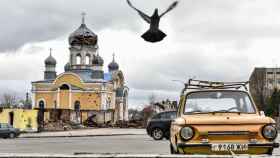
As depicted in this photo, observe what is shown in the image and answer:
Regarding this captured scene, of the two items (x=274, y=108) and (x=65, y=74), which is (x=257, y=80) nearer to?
(x=274, y=108)

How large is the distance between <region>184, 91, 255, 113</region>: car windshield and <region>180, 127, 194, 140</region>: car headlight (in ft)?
3.52

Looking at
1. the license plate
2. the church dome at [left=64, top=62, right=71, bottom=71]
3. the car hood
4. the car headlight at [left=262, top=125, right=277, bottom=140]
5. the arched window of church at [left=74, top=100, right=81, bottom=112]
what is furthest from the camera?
the church dome at [left=64, top=62, right=71, bottom=71]

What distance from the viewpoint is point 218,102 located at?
1126 centimetres

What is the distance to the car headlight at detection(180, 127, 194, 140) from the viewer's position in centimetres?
995

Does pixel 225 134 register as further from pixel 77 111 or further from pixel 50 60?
pixel 50 60

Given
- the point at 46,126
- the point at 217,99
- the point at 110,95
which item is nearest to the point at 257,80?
the point at 110,95

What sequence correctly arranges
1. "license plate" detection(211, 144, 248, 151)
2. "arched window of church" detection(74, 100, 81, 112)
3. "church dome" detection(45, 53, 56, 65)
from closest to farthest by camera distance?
"license plate" detection(211, 144, 248, 151) → "arched window of church" detection(74, 100, 81, 112) → "church dome" detection(45, 53, 56, 65)

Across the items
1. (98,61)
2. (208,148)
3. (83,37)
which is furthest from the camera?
(98,61)

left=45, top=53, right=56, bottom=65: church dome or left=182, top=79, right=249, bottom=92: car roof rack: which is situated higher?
left=45, top=53, right=56, bottom=65: church dome

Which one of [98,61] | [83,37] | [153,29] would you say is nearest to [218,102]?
[153,29]

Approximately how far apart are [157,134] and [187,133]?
822 inches

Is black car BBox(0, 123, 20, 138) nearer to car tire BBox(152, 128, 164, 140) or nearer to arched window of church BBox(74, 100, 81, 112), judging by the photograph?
car tire BBox(152, 128, 164, 140)

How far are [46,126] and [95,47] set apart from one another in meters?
43.6

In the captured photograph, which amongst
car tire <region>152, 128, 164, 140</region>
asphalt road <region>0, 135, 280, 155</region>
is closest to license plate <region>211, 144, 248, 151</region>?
asphalt road <region>0, 135, 280, 155</region>
